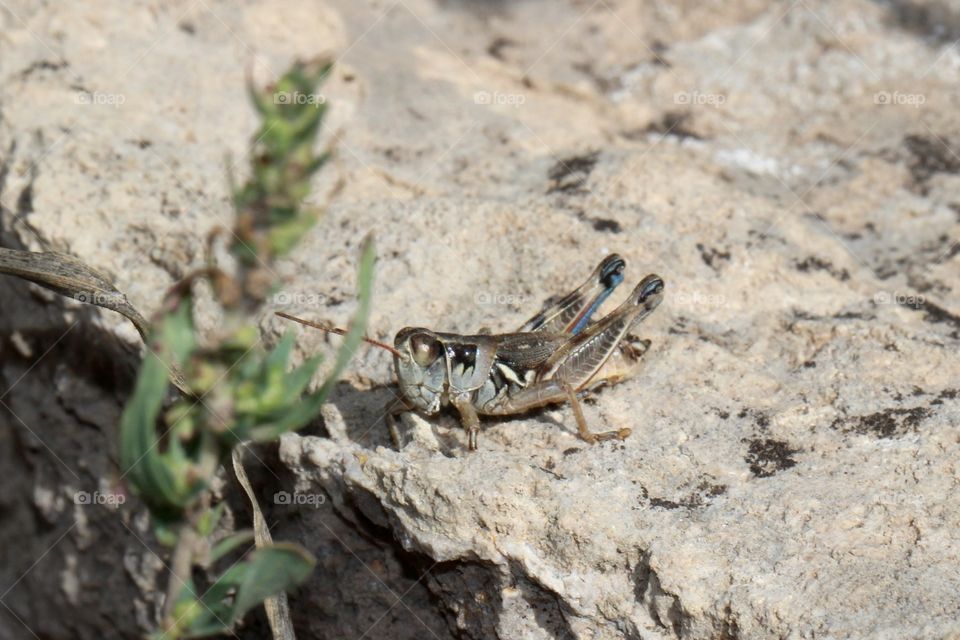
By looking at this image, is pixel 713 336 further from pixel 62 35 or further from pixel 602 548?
pixel 62 35

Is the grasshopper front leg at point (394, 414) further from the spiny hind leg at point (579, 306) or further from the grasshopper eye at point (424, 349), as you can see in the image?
the spiny hind leg at point (579, 306)

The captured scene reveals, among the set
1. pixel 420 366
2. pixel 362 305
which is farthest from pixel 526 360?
pixel 362 305

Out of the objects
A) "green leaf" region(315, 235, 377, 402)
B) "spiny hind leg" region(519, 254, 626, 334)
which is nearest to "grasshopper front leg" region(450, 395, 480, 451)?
"spiny hind leg" region(519, 254, 626, 334)


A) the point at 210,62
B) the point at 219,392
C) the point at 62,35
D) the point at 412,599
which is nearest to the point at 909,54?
the point at 210,62

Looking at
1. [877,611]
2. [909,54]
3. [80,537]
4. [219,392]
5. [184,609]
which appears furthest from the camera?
[909,54]

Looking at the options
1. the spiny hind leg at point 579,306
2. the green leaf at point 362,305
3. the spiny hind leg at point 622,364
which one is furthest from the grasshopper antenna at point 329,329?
the green leaf at point 362,305

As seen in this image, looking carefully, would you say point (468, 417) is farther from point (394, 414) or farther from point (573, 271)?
point (573, 271)
